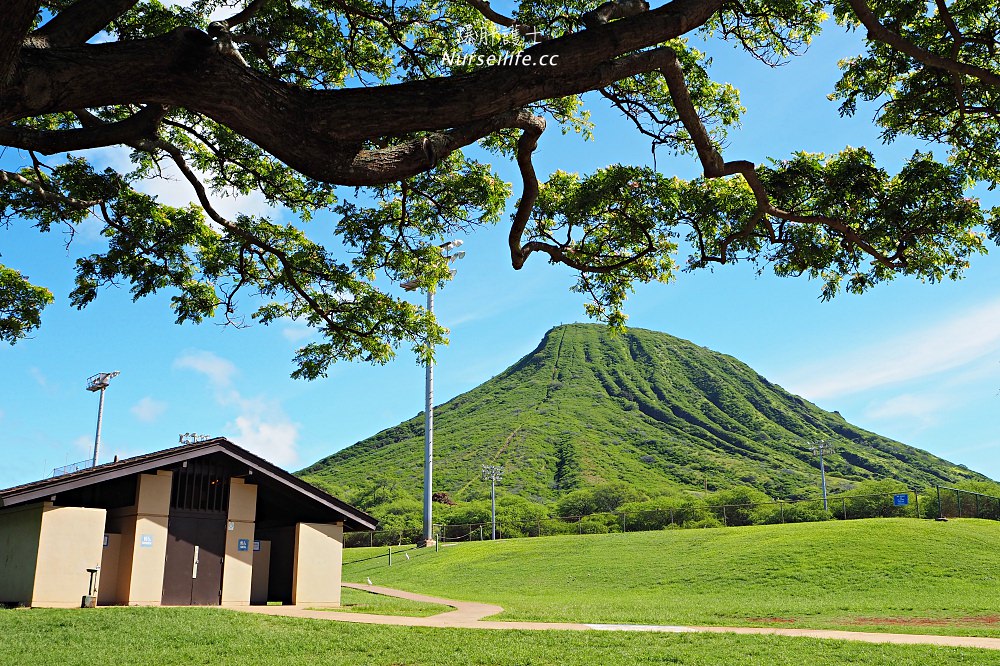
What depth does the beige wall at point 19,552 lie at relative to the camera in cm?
1625

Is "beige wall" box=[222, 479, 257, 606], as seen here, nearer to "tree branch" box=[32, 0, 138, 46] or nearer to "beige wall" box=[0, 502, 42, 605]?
"beige wall" box=[0, 502, 42, 605]

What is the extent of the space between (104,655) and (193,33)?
408 inches

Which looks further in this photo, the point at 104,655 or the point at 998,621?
the point at 998,621

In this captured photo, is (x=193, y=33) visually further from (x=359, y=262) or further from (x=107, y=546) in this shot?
(x=107, y=546)

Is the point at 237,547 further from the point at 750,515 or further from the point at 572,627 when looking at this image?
the point at 750,515

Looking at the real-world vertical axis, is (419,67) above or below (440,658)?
above

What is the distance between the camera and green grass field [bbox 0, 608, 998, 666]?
10.9 m

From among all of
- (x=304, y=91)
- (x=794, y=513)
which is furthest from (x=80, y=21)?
(x=794, y=513)

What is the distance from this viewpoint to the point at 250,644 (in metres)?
12.4

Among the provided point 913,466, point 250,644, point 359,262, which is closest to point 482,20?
point 359,262

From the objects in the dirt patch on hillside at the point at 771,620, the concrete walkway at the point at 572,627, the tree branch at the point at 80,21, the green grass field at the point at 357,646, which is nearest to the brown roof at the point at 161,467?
the green grass field at the point at 357,646

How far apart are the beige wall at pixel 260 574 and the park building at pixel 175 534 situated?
28mm

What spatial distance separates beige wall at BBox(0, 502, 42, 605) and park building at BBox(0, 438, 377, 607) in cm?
3

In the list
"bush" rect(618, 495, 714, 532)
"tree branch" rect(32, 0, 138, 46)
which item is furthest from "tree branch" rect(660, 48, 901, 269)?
"bush" rect(618, 495, 714, 532)
